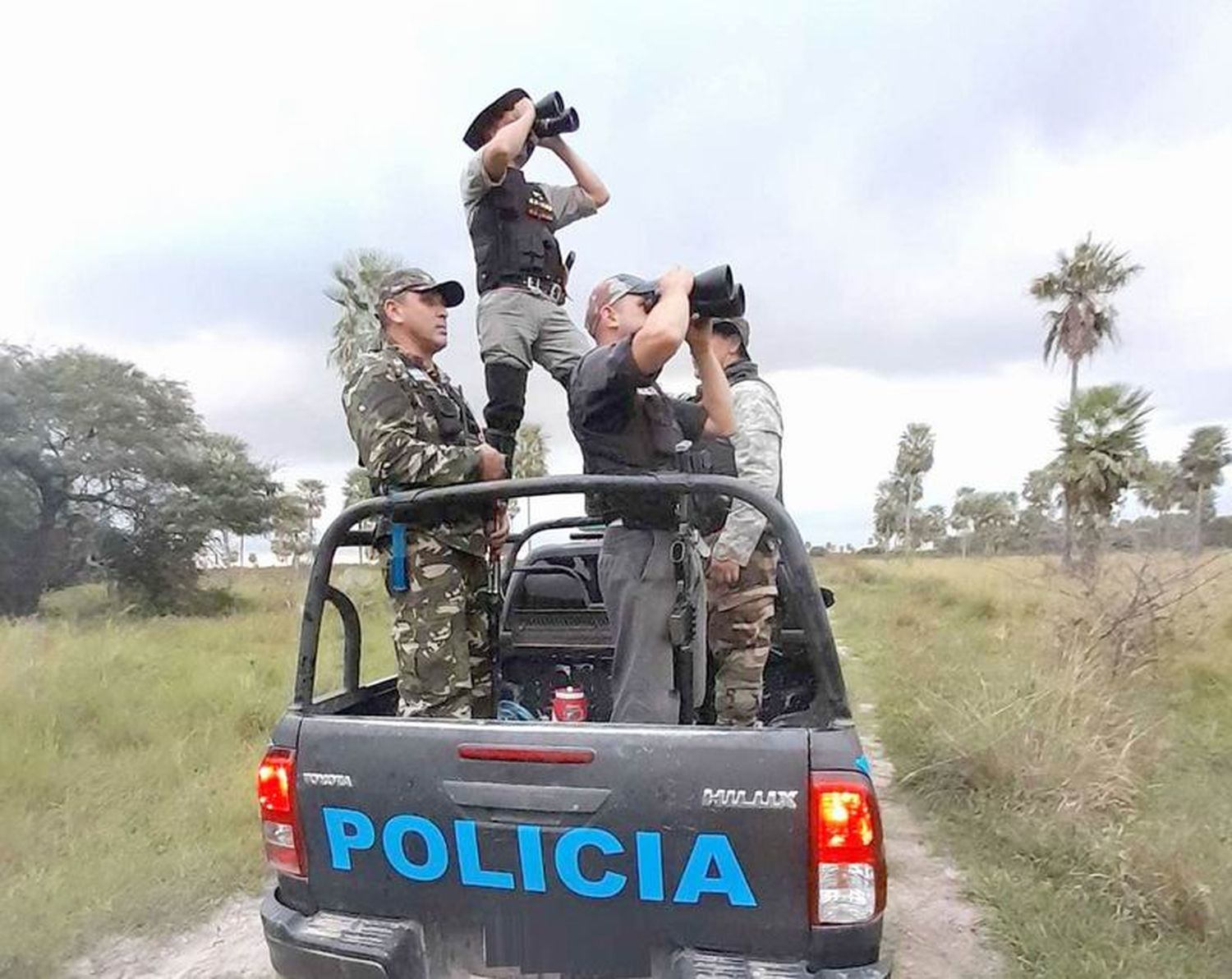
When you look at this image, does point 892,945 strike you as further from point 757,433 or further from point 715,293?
point 715,293

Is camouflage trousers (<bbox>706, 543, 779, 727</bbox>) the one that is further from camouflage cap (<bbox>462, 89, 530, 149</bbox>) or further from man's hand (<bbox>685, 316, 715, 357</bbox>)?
camouflage cap (<bbox>462, 89, 530, 149</bbox>)

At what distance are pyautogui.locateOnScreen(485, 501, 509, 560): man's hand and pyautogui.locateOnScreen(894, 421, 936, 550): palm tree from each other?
58927 millimetres

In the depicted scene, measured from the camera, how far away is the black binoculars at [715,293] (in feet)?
7.74

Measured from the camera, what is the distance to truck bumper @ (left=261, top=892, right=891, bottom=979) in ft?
5.88

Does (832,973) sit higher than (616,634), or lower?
lower

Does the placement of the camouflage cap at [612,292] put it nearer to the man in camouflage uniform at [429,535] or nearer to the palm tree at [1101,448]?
the man in camouflage uniform at [429,535]

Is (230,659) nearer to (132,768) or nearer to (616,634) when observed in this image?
(132,768)

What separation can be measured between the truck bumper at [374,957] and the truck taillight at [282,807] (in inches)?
4.7

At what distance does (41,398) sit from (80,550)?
137 inches

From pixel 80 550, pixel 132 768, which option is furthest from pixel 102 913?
pixel 80 550

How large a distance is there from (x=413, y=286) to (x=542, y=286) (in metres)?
0.74

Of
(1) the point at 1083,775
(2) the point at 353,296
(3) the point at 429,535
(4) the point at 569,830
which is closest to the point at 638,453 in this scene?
(3) the point at 429,535

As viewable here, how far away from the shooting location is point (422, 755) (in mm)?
→ 1971

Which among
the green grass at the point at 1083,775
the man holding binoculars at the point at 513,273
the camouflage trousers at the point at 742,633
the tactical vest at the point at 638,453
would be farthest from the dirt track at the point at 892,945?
the man holding binoculars at the point at 513,273
